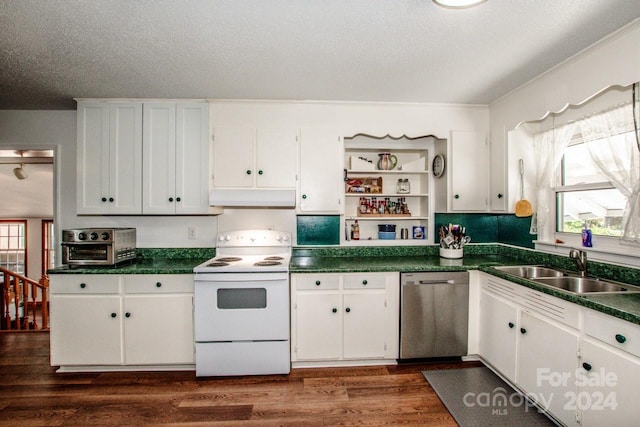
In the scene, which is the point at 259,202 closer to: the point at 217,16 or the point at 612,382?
the point at 217,16

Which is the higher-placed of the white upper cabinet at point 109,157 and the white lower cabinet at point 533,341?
the white upper cabinet at point 109,157

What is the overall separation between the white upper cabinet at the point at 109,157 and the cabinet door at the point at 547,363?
332 centimetres

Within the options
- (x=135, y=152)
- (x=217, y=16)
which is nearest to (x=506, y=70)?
(x=217, y=16)

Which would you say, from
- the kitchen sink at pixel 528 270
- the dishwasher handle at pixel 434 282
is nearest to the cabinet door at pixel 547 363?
the kitchen sink at pixel 528 270

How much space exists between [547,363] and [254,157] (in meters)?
2.69

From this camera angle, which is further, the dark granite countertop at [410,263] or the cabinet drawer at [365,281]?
the cabinet drawer at [365,281]

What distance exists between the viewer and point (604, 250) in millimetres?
2164

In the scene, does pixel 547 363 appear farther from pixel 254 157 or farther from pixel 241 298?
pixel 254 157

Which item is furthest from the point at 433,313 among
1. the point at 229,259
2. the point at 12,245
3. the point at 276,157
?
the point at 12,245

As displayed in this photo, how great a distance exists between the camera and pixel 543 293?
1.95m

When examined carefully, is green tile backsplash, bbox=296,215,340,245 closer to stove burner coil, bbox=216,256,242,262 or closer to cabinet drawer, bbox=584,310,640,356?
stove burner coil, bbox=216,256,242,262

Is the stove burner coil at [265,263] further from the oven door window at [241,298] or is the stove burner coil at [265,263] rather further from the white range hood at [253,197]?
the white range hood at [253,197]

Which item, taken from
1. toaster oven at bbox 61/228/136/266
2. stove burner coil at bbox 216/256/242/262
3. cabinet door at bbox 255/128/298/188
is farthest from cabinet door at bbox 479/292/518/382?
toaster oven at bbox 61/228/136/266

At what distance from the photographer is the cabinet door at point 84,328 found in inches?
98.9
